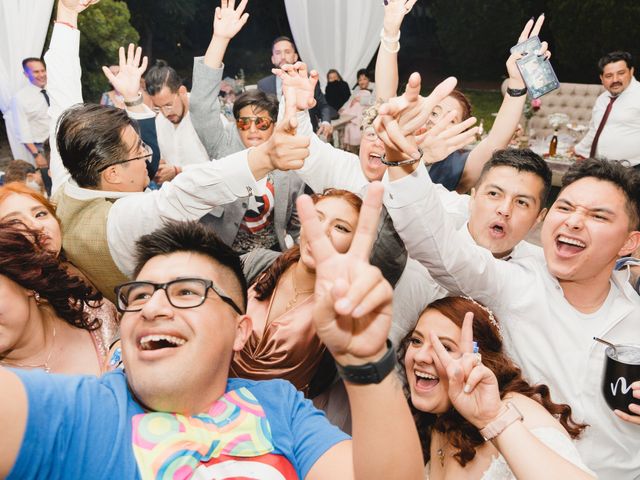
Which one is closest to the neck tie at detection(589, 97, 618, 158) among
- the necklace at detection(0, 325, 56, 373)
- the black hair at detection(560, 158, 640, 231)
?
the black hair at detection(560, 158, 640, 231)

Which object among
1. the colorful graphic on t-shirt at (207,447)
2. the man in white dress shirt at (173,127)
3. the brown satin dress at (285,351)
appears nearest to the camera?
the colorful graphic on t-shirt at (207,447)

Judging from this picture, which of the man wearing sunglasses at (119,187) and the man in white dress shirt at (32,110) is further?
the man in white dress shirt at (32,110)

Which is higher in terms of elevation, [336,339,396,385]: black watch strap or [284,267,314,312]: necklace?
[336,339,396,385]: black watch strap

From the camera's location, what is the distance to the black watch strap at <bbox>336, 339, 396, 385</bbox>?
0.98 meters

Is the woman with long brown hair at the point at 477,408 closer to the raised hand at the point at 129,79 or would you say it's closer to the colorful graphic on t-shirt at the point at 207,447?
the colorful graphic on t-shirt at the point at 207,447

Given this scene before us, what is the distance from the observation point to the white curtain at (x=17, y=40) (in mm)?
5383

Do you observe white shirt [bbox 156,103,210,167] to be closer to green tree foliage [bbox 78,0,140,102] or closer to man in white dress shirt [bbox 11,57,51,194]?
man in white dress shirt [bbox 11,57,51,194]

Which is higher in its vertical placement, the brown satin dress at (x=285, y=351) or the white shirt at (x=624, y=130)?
the white shirt at (x=624, y=130)

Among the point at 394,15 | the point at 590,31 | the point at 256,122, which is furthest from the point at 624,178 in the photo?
the point at 590,31

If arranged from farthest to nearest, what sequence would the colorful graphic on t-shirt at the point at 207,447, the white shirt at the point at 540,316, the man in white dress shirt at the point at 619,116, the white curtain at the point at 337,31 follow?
the white curtain at the point at 337,31
the man in white dress shirt at the point at 619,116
the white shirt at the point at 540,316
the colorful graphic on t-shirt at the point at 207,447

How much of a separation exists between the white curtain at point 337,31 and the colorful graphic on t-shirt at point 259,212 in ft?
18.4

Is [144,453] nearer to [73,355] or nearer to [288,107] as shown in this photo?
[73,355]

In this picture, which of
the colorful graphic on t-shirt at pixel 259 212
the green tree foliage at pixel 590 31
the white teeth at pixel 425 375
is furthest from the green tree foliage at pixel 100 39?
the green tree foliage at pixel 590 31

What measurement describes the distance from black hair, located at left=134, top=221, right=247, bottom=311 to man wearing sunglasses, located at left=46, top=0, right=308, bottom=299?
0.87ft
